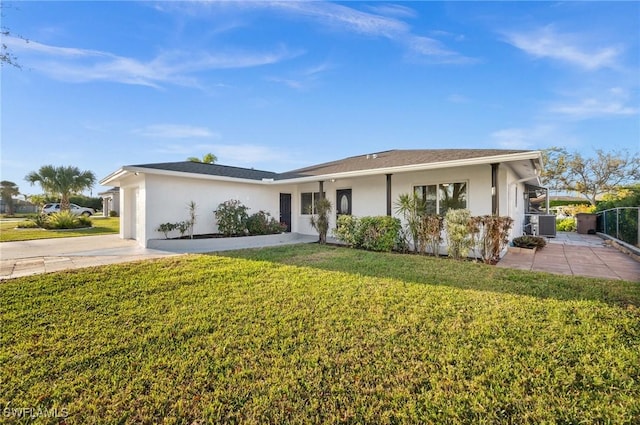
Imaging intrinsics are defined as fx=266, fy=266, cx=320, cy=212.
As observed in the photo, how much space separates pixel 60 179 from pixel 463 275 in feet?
99.0

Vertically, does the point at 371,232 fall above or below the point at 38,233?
above

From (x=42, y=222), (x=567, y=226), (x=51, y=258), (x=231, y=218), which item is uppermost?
(x=231, y=218)

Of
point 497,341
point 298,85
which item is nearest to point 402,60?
point 298,85

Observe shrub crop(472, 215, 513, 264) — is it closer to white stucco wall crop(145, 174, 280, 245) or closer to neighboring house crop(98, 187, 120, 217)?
white stucco wall crop(145, 174, 280, 245)

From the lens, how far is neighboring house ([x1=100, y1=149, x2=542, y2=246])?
8930 mm

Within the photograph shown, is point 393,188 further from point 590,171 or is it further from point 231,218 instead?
point 590,171

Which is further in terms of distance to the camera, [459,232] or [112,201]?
[112,201]

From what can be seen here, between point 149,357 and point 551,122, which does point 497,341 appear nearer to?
point 149,357

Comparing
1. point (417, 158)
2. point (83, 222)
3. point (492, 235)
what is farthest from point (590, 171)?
point (83, 222)

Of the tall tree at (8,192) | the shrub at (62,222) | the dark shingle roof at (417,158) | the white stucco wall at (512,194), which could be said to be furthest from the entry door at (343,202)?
the tall tree at (8,192)

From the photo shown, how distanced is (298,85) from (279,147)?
7.52 metres

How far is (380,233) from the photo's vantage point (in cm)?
923

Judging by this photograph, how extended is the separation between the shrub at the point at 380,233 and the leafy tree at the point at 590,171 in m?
25.6

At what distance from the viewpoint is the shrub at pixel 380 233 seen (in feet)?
29.8
